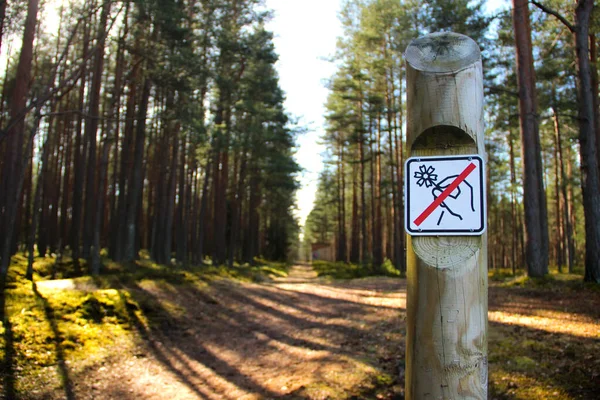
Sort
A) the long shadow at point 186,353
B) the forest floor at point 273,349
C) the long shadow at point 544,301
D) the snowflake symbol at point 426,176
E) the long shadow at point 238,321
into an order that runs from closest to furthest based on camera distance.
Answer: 1. the snowflake symbol at point 426,176
2. the forest floor at point 273,349
3. the long shadow at point 186,353
4. the long shadow at point 544,301
5. the long shadow at point 238,321

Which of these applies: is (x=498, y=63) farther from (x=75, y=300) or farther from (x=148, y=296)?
(x=75, y=300)

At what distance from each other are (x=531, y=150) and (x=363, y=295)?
659 cm

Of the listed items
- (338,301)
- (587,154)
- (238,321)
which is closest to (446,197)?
(238,321)

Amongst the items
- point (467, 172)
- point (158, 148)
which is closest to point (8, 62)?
point (158, 148)

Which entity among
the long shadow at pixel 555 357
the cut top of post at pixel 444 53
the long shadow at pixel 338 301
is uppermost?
the cut top of post at pixel 444 53

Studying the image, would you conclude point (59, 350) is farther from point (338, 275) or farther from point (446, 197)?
point (338, 275)

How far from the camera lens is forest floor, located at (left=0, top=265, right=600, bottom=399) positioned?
557cm

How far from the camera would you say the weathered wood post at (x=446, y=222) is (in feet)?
5.16

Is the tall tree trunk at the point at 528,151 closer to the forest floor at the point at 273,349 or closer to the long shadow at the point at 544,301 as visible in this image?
the forest floor at the point at 273,349

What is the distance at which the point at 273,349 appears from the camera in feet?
27.0

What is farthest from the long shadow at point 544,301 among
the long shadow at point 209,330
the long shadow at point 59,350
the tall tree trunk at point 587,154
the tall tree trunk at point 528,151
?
the long shadow at point 59,350

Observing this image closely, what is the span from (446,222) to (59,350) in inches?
282

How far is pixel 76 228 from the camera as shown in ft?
57.7

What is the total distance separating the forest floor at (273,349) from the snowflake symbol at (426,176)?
14.4ft
